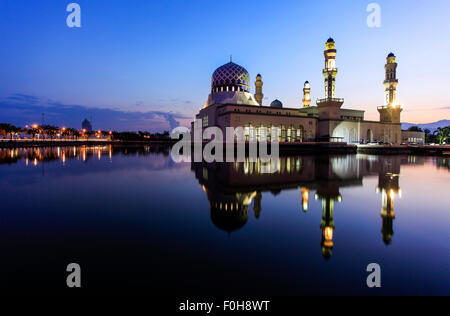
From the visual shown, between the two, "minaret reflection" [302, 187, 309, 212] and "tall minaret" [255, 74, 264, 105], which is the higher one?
"tall minaret" [255, 74, 264, 105]

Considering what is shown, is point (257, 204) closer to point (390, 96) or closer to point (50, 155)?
point (50, 155)

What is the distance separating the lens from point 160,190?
9.12 metres

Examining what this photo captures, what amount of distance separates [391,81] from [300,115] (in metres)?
19.0

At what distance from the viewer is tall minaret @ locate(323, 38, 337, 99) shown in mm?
36562

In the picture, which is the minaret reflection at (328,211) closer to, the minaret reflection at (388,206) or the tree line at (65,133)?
the minaret reflection at (388,206)

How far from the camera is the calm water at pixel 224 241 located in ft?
10.2

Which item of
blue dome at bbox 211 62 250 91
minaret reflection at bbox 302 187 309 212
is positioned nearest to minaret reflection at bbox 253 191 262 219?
minaret reflection at bbox 302 187 309 212

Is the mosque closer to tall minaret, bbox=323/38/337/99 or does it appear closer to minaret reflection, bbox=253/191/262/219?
tall minaret, bbox=323/38/337/99

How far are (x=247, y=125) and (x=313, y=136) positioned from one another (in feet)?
41.7

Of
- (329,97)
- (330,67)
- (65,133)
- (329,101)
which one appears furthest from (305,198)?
(65,133)

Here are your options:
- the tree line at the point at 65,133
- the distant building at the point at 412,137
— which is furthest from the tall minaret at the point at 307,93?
the tree line at the point at 65,133
